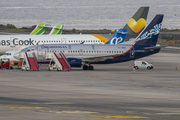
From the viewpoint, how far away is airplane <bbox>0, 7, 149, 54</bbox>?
68438mm

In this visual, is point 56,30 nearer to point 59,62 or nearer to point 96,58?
point 96,58

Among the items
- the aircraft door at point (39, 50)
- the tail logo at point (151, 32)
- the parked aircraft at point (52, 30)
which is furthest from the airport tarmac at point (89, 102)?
the parked aircraft at point (52, 30)

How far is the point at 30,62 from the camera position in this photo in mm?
54438

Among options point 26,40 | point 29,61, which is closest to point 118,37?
point 26,40

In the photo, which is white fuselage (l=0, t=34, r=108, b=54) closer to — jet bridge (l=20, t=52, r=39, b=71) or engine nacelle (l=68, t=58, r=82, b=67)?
jet bridge (l=20, t=52, r=39, b=71)

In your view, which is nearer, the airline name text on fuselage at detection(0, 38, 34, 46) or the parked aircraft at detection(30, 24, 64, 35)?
the airline name text on fuselage at detection(0, 38, 34, 46)

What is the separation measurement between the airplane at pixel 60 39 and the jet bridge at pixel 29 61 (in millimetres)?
11615

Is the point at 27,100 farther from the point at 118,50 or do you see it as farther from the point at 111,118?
the point at 118,50

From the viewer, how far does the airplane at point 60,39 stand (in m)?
68.4

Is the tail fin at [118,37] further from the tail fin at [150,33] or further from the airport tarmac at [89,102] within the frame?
the airport tarmac at [89,102]

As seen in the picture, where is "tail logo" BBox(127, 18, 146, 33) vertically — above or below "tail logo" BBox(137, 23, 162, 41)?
above

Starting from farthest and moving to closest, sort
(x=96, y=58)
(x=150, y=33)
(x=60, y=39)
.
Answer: (x=60, y=39)
(x=150, y=33)
(x=96, y=58)

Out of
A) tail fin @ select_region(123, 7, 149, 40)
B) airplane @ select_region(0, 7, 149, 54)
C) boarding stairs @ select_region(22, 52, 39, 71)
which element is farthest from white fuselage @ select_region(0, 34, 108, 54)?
boarding stairs @ select_region(22, 52, 39, 71)

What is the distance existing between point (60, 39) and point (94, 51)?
14.0m
